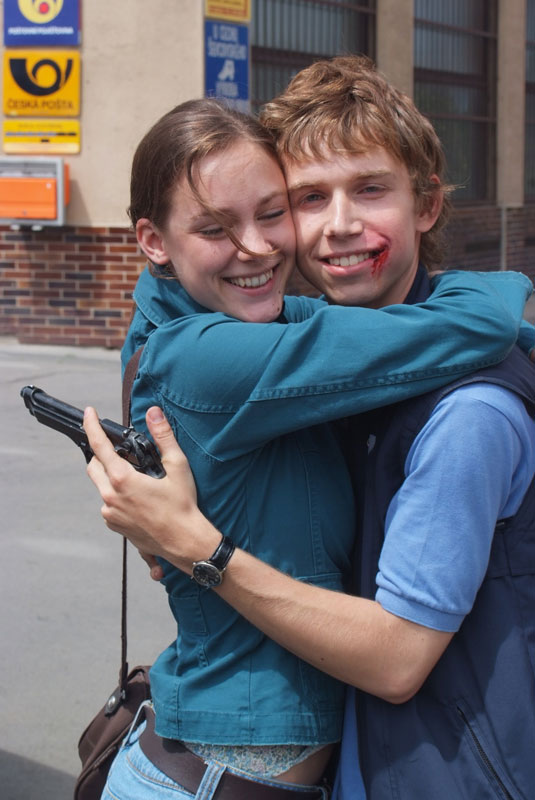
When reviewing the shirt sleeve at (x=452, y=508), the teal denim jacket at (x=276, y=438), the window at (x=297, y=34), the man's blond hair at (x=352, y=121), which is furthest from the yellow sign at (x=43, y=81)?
the shirt sleeve at (x=452, y=508)

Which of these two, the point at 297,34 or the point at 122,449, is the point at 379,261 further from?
the point at 297,34

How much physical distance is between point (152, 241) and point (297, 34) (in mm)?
9835

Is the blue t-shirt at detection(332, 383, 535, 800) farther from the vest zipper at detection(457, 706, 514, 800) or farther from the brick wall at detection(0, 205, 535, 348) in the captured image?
the brick wall at detection(0, 205, 535, 348)

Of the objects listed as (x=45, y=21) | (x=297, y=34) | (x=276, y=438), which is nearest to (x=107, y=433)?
(x=276, y=438)

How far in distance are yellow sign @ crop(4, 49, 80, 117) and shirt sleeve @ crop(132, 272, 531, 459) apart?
8409 millimetres

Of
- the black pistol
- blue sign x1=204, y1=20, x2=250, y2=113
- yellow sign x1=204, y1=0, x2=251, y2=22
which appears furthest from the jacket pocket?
yellow sign x1=204, y1=0, x2=251, y2=22

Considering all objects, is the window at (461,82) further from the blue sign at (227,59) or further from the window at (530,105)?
the blue sign at (227,59)

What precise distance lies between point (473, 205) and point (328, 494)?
12.5 meters

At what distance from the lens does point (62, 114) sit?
9578mm

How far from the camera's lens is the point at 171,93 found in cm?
952

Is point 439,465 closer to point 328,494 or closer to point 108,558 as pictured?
point 328,494

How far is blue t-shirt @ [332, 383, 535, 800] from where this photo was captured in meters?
1.49

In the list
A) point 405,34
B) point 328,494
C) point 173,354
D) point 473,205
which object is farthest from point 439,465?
point 473,205

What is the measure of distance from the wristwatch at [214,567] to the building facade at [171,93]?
8176 mm
